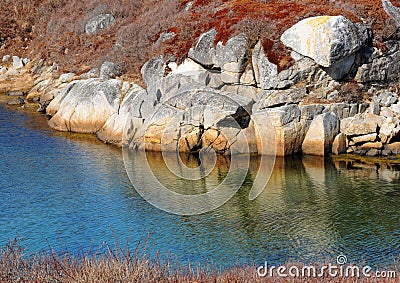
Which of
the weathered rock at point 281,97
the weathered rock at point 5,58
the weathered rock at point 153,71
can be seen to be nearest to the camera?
the weathered rock at point 281,97

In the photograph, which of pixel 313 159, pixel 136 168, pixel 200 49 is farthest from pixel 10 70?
pixel 313 159

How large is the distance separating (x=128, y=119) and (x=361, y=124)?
13.7 meters

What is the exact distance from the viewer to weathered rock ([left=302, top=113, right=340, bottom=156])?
3362 cm

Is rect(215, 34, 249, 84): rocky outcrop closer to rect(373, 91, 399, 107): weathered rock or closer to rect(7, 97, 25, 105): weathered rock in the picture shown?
rect(373, 91, 399, 107): weathered rock

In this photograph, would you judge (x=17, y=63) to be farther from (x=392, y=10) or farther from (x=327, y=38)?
(x=392, y=10)

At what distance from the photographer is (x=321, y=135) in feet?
111

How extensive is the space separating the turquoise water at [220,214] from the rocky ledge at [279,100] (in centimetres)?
210

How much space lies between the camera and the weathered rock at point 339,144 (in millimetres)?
33625

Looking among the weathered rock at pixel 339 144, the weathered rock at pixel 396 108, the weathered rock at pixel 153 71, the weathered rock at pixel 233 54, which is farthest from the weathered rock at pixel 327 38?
the weathered rock at pixel 153 71

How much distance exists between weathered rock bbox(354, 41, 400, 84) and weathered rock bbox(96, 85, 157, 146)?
41.5 feet

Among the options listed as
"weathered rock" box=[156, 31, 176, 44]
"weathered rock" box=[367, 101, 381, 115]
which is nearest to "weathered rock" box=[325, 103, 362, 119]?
"weathered rock" box=[367, 101, 381, 115]

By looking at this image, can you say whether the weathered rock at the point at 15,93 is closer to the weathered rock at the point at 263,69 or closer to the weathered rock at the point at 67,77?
the weathered rock at the point at 67,77

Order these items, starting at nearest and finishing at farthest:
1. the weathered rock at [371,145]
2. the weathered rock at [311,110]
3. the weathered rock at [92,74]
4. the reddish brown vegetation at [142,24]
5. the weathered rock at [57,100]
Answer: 1. the weathered rock at [371,145]
2. the weathered rock at [311,110]
3. the reddish brown vegetation at [142,24]
4. the weathered rock at [57,100]
5. the weathered rock at [92,74]

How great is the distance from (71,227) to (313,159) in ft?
50.7
